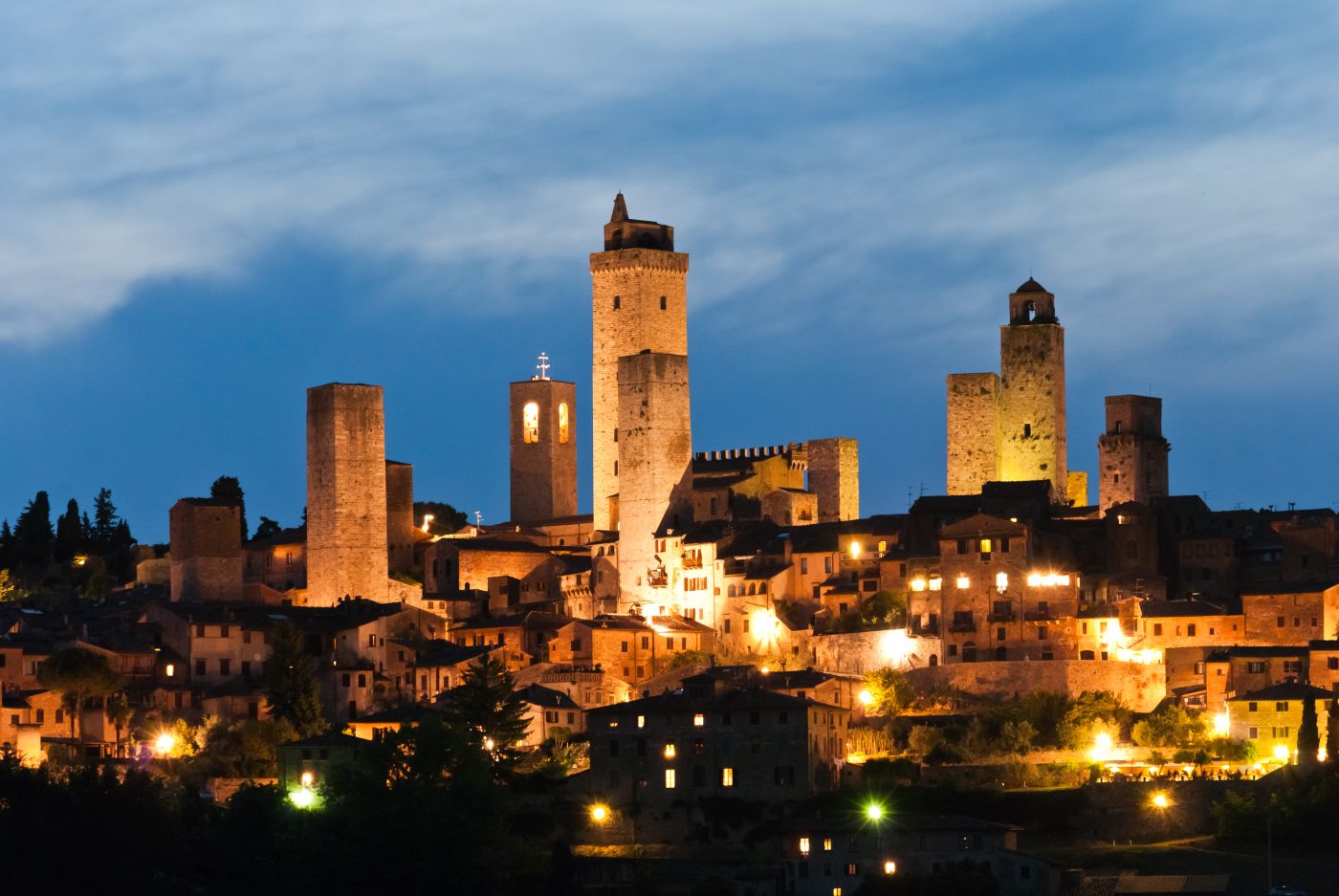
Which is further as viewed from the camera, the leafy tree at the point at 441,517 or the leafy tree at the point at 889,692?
the leafy tree at the point at 441,517

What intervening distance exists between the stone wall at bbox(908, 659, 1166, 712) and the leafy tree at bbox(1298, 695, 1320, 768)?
23.3ft

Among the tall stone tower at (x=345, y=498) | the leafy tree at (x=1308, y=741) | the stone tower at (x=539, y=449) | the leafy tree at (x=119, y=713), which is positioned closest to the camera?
the leafy tree at (x=1308, y=741)

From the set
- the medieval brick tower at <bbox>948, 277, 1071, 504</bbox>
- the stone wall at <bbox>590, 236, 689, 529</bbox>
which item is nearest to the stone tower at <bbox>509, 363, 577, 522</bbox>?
the stone wall at <bbox>590, 236, 689, 529</bbox>

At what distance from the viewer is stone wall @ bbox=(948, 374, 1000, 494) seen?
327ft

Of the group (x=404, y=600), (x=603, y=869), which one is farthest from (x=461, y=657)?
(x=603, y=869)

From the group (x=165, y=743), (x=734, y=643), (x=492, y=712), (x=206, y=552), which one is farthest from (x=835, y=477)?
(x=165, y=743)

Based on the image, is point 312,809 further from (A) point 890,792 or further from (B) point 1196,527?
(B) point 1196,527

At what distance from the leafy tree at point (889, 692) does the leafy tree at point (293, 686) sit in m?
14.3

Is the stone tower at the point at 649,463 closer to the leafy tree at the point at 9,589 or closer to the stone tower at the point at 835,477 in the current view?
the stone tower at the point at 835,477

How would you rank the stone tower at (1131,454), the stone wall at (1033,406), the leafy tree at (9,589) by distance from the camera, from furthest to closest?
the leafy tree at (9,589)
the stone wall at (1033,406)
the stone tower at (1131,454)

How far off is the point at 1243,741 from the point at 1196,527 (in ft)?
40.4

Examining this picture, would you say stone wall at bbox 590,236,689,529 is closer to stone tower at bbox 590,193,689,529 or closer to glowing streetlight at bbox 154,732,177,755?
stone tower at bbox 590,193,689,529

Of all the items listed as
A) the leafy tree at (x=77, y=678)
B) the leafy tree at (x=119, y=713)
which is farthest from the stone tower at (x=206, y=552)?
the leafy tree at (x=77, y=678)

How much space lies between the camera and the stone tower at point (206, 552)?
323 feet
